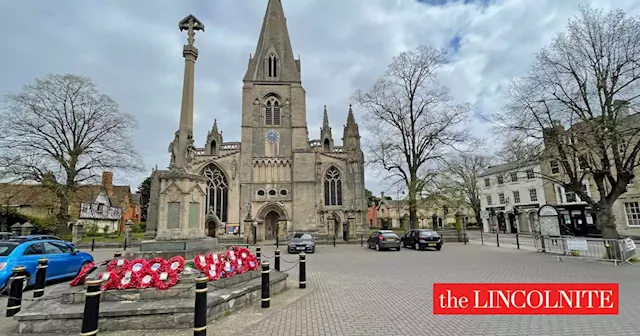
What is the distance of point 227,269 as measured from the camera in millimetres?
7125

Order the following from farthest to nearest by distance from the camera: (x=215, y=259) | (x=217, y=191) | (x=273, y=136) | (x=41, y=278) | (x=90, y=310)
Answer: (x=273, y=136)
(x=217, y=191)
(x=41, y=278)
(x=215, y=259)
(x=90, y=310)

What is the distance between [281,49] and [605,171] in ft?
125

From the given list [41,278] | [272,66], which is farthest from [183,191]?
[272,66]

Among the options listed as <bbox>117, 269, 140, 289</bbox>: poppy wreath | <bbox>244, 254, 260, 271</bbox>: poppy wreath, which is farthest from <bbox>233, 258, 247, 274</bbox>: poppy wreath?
<bbox>117, 269, 140, 289</bbox>: poppy wreath

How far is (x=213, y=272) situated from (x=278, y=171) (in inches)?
1183

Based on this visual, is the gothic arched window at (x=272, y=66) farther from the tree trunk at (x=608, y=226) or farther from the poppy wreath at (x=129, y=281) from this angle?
the poppy wreath at (x=129, y=281)

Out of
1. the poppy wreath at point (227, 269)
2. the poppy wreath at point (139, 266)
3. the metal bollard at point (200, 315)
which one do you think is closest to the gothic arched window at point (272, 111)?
the poppy wreath at point (227, 269)

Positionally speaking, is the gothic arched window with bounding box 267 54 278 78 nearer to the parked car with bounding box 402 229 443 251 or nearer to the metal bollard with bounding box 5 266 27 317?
the parked car with bounding box 402 229 443 251

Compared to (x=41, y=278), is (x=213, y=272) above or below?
above

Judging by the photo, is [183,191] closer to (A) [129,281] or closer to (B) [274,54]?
(A) [129,281]

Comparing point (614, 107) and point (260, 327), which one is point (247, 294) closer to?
point (260, 327)

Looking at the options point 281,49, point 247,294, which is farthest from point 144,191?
point 247,294

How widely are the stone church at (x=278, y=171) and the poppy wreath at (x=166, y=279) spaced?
82.2ft

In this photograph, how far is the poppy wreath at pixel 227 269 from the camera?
702 centimetres
